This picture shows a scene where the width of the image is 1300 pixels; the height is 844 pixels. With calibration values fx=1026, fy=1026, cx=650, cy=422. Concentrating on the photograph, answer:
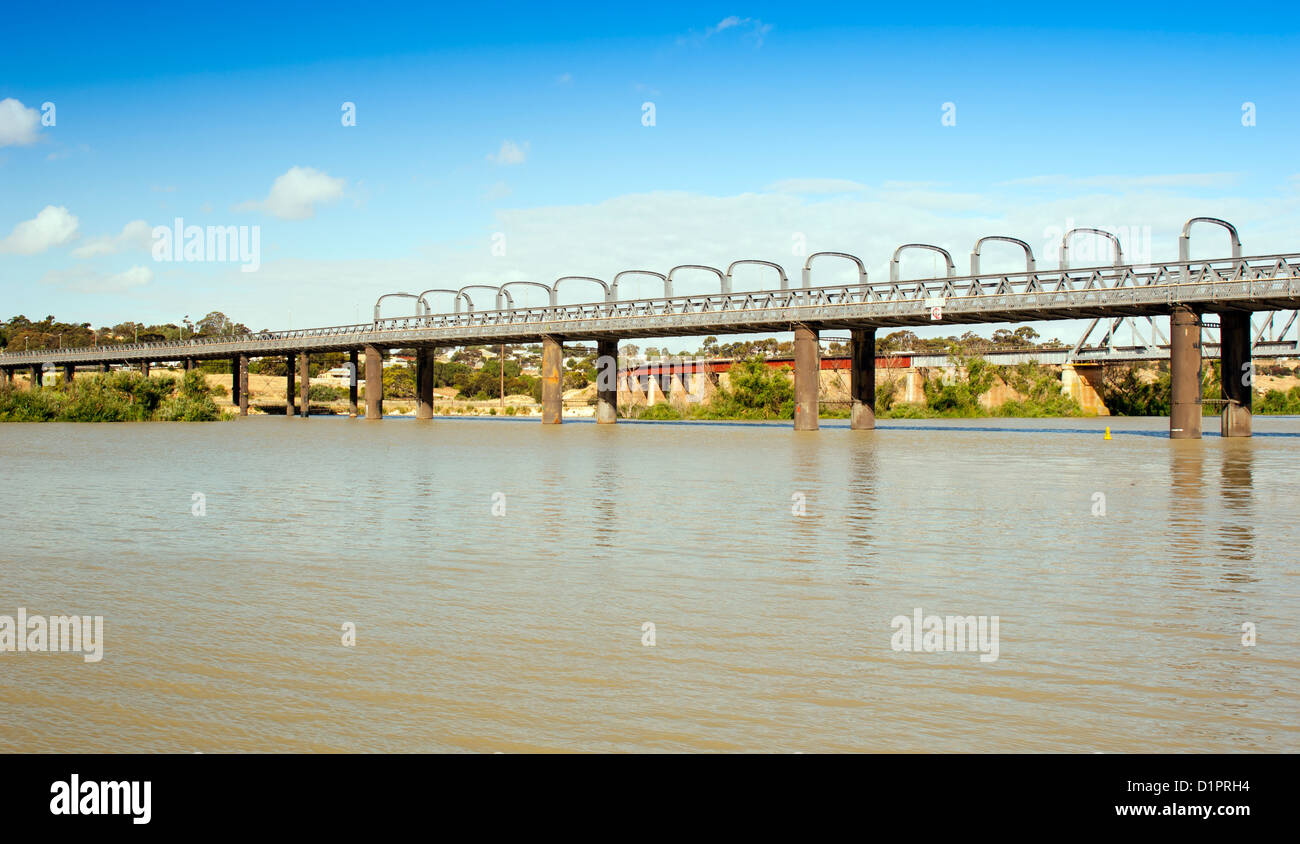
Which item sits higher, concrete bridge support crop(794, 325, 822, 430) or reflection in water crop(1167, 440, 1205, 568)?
concrete bridge support crop(794, 325, 822, 430)

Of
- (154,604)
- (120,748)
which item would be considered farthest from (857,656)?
(154,604)

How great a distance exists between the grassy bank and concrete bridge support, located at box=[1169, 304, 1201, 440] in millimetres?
72016

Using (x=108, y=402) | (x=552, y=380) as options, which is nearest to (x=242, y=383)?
(x=108, y=402)

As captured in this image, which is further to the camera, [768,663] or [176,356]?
[176,356]

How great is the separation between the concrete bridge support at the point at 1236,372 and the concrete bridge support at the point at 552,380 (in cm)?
4568

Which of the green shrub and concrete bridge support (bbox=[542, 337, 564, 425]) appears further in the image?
the green shrub

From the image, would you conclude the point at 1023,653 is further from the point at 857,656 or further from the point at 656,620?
the point at 656,620

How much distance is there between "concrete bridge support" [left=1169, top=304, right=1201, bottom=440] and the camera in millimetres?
48500

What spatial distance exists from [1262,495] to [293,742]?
68.5 ft

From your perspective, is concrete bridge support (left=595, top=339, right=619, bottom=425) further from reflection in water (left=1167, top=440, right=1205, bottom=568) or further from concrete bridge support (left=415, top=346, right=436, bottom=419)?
reflection in water (left=1167, top=440, right=1205, bottom=568)

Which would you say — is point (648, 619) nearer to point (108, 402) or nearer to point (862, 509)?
point (862, 509)

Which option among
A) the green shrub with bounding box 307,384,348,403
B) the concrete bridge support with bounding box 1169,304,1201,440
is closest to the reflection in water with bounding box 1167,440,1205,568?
the concrete bridge support with bounding box 1169,304,1201,440

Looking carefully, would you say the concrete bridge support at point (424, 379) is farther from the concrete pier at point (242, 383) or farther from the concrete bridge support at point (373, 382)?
the concrete pier at point (242, 383)

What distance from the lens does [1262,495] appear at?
69.1 ft
